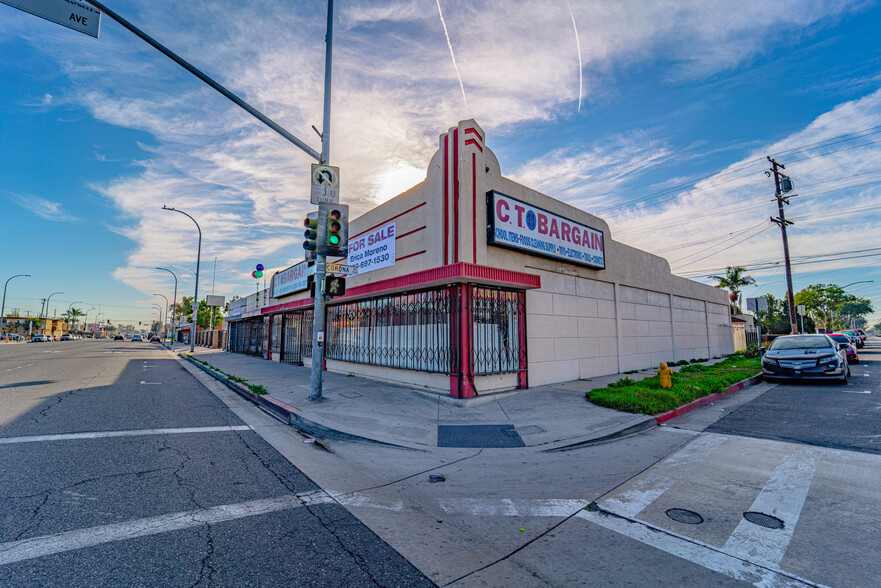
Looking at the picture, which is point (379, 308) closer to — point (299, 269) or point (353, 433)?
point (353, 433)

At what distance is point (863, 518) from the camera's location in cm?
366

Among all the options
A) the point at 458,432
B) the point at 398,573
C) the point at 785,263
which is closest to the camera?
the point at 398,573

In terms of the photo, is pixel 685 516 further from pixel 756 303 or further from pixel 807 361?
pixel 756 303

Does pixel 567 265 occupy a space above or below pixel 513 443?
above

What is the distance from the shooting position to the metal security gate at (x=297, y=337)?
1942 centimetres

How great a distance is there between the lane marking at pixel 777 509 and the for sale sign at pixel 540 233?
7.15 metres

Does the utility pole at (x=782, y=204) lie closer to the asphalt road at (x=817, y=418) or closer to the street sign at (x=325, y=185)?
the asphalt road at (x=817, y=418)

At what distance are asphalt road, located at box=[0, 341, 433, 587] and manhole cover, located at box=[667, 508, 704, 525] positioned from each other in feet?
8.36

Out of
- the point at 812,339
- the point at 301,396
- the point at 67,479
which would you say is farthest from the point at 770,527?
the point at 812,339

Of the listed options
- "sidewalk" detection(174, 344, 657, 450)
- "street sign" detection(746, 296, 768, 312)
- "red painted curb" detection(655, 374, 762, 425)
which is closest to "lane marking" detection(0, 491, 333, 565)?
"sidewalk" detection(174, 344, 657, 450)

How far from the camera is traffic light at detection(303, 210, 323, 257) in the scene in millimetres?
9336

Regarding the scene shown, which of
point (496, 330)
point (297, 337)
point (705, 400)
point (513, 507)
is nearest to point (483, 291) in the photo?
point (496, 330)

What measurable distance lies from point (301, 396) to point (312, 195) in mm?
5121

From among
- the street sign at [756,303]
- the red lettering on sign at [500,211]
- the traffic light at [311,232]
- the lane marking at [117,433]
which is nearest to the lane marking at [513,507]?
the lane marking at [117,433]
